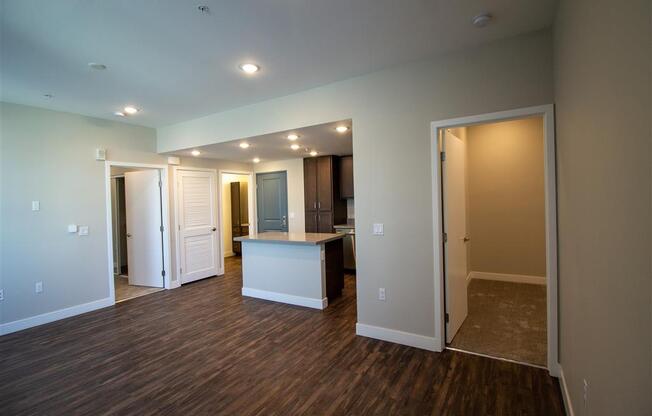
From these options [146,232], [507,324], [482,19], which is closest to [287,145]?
[146,232]

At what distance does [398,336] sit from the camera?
3.01 metres

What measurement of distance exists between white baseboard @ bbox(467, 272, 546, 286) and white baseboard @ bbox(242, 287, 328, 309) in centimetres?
279

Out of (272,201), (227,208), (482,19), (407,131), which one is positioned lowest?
(227,208)

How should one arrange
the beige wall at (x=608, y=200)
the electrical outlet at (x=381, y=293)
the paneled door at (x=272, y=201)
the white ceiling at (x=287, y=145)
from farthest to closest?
the paneled door at (x=272, y=201) < the white ceiling at (x=287, y=145) < the electrical outlet at (x=381, y=293) < the beige wall at (x=608, y=200)

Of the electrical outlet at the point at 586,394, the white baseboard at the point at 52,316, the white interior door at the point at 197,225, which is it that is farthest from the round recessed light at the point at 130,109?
the electrical outlet at the point at 586,394

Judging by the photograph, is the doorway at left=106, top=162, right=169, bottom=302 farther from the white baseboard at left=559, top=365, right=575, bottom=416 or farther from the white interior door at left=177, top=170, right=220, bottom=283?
the white baseboard at left=559, top=365, right=575, bottom=416

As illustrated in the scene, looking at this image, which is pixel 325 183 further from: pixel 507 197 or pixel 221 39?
pixel 221 39

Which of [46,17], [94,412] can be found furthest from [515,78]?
[94,412]

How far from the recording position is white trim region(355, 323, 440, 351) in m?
2.84

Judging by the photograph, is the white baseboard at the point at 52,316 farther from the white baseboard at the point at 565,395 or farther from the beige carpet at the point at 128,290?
the white baseboard at the point at 565,395

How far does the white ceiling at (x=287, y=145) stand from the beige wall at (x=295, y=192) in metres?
0.38

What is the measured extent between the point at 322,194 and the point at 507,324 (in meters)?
3.75

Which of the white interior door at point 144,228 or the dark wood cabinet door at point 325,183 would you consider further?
the dark wood cabinet door at point 325,183

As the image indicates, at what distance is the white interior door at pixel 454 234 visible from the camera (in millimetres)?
2887
